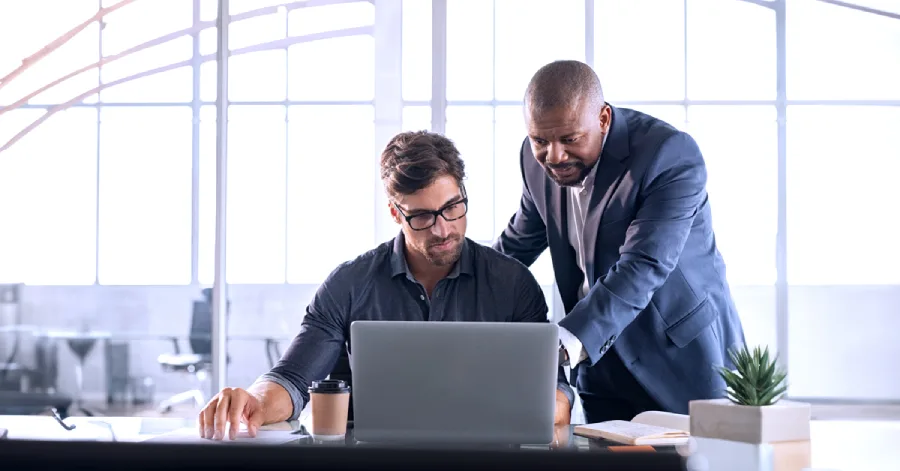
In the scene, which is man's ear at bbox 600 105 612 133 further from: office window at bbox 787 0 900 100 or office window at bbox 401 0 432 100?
office window at bbox 787 0 900 100

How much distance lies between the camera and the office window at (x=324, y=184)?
7.29m

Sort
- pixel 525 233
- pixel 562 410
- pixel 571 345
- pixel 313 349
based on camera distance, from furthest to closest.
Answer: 1. pixel 525 233
2. pixel 313 349
3. pixel 571 345
4. pixel 562 410

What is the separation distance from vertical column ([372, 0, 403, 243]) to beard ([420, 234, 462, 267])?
2886 mm

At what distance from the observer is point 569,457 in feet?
1.66

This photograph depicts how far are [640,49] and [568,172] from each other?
16.7ft

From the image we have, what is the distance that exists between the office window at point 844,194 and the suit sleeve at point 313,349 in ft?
19.2

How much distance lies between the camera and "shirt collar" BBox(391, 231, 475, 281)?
2.17 metres

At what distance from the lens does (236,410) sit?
1.68m

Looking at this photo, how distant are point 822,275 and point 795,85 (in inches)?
62.3

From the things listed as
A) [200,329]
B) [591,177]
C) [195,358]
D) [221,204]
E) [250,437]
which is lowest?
[195,358]

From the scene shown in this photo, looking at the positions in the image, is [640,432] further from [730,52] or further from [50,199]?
[50,199]

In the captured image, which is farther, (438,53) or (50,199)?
(50,199)

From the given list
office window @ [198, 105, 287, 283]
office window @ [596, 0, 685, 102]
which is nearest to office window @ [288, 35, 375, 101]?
office window @ [198, 105, 287, 283]

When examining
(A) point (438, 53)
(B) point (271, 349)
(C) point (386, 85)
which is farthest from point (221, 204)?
(B) point (271, 349)
